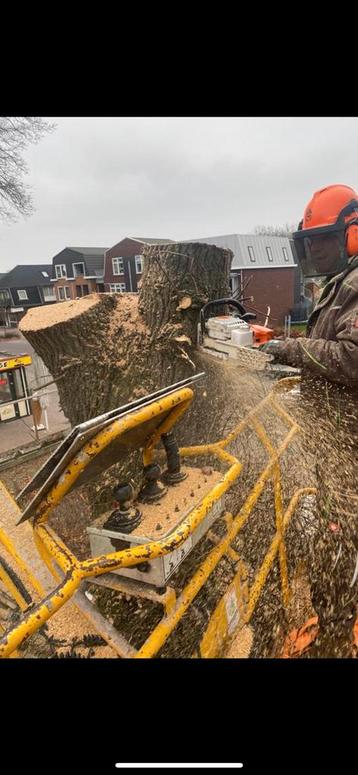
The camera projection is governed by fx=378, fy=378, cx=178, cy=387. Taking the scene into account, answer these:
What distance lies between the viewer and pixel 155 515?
5.75 ft

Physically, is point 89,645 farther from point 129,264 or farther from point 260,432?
point 129,264

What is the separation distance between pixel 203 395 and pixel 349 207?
2.06 m

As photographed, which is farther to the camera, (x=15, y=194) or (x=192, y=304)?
(x=15, y=194)

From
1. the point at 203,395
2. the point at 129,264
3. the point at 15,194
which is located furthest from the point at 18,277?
the point at 203,395

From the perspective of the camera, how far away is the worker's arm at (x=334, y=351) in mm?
2436

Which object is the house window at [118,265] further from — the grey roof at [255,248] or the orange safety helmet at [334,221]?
the orange safety helmet at [334,221]

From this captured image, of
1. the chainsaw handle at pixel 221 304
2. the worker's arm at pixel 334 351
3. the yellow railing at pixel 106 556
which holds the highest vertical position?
the chainsaw handle at pixel 221 304

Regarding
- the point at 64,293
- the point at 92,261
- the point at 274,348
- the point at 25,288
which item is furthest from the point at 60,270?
the point at 274,348

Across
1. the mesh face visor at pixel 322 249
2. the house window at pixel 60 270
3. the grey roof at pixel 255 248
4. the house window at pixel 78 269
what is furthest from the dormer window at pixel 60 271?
the mesh face visor at pixel 322 249

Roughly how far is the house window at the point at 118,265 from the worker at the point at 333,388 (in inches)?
950

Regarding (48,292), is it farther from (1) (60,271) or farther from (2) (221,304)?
(2) (221,304)

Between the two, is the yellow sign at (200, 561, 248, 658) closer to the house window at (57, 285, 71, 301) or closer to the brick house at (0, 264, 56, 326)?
the house window at (57, 285, 71, 301)

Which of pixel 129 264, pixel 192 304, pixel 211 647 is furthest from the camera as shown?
pixel 129 264

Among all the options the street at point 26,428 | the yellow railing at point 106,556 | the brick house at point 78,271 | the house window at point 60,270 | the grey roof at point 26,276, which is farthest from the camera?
the grey roof at point 26,276
